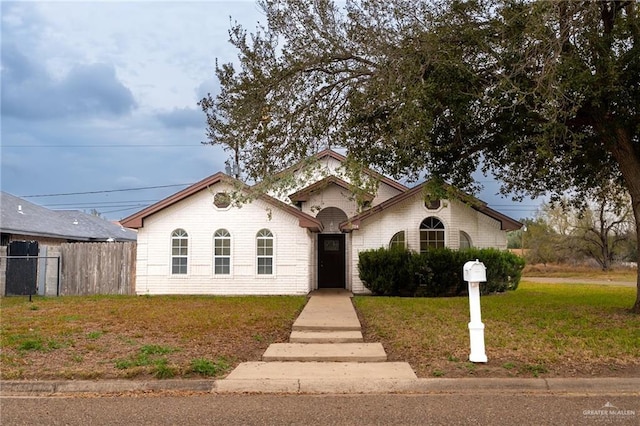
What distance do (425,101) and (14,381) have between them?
855cm

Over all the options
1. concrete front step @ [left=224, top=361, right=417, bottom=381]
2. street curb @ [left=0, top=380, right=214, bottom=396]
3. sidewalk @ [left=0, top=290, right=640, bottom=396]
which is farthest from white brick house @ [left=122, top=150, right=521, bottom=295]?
street curb @ [left=0, top=380, right=214, bottom=396]

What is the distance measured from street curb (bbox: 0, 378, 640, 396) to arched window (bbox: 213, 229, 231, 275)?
12.4 metres

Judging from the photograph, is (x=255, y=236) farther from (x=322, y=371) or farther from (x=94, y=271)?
(x=322, y=371)

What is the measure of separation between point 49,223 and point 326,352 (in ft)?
77.8

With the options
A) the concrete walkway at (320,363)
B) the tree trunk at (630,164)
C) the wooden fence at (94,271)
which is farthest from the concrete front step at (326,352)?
the wooden fence at (94,271)

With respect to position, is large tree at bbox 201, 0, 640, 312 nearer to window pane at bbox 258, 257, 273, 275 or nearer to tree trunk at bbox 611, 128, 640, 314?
tree trunk at bbox 611, 128, 640, 314

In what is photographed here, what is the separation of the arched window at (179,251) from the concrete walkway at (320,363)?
362 inches

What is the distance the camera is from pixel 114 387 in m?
6.77

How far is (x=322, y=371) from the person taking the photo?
7461mm

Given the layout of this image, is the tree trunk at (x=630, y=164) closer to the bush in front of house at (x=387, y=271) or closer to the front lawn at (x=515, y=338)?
the front lawn at (x=515, y=338)

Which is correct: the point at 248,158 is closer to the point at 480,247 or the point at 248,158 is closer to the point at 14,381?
the point at 14,381

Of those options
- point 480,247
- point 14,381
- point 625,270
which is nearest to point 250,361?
point 14,381

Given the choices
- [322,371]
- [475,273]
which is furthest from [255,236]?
[475,273]

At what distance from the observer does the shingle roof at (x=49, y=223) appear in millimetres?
23891
